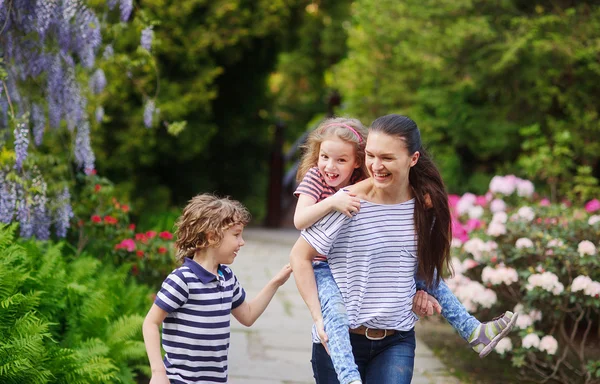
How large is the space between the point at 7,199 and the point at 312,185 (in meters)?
2.59

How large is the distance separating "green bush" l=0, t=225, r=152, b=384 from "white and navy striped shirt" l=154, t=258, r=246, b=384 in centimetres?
90

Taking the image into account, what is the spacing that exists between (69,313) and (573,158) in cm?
780

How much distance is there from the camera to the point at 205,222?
10.0 feet

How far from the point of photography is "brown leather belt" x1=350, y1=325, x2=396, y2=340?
117 inches

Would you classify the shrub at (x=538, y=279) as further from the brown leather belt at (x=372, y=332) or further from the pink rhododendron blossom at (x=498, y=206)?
the brown leather belt at (x=372, y=332)

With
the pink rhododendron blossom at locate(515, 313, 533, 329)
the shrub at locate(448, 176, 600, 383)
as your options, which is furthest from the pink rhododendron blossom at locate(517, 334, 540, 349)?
the pink rhododendron blossom at locate(515, 313, 533, 329)

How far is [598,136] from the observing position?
10133 millimetres

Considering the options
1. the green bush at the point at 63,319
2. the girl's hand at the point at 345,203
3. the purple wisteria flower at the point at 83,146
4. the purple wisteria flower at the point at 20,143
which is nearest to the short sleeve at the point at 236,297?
the girl's hand at the point at 345,203

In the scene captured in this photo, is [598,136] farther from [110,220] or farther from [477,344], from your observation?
[477,344]

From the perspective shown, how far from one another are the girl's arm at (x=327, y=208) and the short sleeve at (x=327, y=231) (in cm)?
3

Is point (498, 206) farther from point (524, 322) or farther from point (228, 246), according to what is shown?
point (228, 246)

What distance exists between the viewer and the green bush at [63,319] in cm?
358

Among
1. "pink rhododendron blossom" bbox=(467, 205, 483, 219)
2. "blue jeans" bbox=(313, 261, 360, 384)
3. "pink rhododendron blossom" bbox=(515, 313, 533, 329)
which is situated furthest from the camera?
"pink rhododendron blossom" bbox=(467, 205, 483, 219)

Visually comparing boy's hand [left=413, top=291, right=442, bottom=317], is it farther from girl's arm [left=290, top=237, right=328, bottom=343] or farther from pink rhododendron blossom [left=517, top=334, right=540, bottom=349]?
pink rhododendron blossom [left=517, top=334, right=540, bottom=349]
